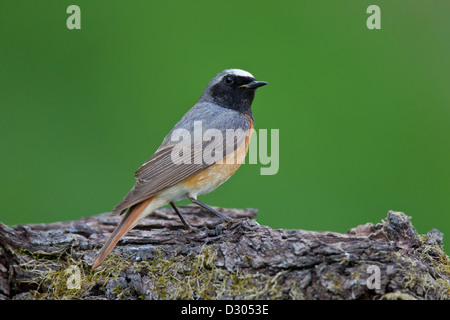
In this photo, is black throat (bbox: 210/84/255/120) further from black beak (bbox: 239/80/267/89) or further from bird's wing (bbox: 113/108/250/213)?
bird's wing (bbox: 113/108/250/213)

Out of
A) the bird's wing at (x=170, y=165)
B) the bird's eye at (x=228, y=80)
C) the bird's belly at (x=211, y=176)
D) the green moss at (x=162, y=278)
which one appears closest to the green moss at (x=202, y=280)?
the green moss at (x=162, y=278)

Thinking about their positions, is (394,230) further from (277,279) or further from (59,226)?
(59,226)

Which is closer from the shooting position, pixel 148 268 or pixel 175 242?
pixel 148 268

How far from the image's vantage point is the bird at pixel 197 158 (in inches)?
159

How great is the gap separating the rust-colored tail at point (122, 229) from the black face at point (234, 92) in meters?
1.65

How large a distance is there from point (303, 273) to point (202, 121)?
2164 mm

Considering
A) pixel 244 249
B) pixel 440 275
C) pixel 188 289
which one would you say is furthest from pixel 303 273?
pixel 440 275

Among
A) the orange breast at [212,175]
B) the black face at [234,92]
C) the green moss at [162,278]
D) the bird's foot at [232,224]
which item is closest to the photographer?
the green moss at [162,278]

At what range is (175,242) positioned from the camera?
385 cm

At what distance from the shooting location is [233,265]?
10.7 feet

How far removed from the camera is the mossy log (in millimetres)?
2992

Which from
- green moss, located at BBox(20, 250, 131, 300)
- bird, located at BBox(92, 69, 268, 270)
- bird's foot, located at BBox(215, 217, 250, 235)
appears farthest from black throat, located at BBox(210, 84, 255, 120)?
green moss, located at BBox(20, 250, 131, 300)

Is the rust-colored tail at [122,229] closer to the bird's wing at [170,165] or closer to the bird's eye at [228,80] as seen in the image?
the bird's wing at [170,165]
